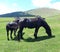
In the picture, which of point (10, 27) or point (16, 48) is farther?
point (10, 27)

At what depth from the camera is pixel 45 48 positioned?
2509 cm

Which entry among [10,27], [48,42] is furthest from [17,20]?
[48,42]

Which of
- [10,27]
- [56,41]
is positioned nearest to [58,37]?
[56,41]

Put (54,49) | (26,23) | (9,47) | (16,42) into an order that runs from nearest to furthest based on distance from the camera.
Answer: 1. (54,49)
2. (9,47)
3. (16,42)
4. (26,23)

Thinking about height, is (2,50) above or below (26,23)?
below

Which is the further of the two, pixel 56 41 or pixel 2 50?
pixel 56 41

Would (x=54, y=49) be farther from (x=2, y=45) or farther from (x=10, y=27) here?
(x=10, y=27)

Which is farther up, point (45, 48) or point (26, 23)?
point (26, 23)

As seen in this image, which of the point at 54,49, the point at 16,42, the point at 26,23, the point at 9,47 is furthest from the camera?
the point at 26,23

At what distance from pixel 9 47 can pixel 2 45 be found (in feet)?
4.92

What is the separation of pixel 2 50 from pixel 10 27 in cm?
665

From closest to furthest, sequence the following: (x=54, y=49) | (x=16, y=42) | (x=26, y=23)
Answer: (x=54, y=49)
(x=16, y=42)
(x=26, y=23)

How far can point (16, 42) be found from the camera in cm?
2853

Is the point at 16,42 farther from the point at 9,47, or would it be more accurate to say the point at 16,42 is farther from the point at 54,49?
the point at 54,49
